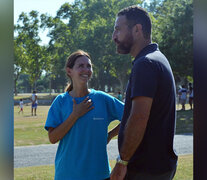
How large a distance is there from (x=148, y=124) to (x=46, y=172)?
4920mm

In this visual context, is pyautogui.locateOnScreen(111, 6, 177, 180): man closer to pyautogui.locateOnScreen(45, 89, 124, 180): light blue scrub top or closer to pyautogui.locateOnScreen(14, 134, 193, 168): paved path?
pyautogui.locateOnScreen(45, 89, 124, 180): light blue scrub top

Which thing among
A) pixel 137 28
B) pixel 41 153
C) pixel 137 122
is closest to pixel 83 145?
pixel 137 122

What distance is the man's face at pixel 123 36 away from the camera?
232cm

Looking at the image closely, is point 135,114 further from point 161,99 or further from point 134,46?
point 134,46

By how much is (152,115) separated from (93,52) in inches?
1536

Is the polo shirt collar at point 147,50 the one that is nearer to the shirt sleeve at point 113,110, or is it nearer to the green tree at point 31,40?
the shirt sleeve at point 113,110

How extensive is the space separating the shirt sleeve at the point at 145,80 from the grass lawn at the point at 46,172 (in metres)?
4.34

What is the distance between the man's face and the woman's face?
0.61m

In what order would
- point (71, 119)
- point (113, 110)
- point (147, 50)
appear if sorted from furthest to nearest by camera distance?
point (113, 110), point (71, 119), point (147, 50)

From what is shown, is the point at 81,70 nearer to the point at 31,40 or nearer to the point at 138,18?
the point at 138,18

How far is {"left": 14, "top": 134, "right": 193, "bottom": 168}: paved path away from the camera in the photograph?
8016mm

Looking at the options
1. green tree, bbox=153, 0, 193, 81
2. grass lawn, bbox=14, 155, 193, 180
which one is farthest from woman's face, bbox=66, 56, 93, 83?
green tree, bbox=153, 0, 193, 81

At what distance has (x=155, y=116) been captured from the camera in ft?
6.88

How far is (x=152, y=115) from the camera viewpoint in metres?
2.09
